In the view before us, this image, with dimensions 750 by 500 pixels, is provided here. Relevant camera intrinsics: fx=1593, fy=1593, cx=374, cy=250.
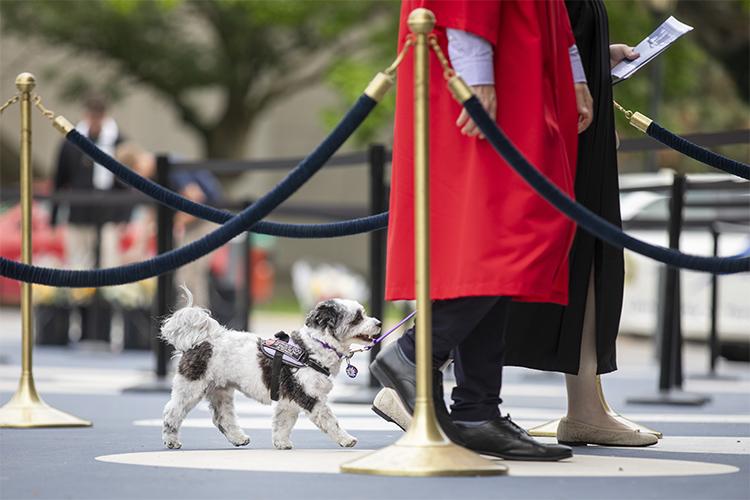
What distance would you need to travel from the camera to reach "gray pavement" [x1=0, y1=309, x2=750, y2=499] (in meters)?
4.75

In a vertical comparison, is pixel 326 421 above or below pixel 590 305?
below

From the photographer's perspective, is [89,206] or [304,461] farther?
[89,206]

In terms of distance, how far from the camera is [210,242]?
580cm

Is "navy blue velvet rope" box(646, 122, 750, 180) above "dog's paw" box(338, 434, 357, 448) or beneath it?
above

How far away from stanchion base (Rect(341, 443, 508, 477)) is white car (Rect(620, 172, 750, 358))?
7490 mm

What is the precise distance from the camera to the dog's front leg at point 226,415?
6.23 m

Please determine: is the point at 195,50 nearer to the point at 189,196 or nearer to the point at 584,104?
the point at 189,196

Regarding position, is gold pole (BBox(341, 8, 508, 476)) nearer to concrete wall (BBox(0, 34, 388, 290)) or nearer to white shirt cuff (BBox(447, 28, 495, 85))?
white shirt cuff (BBox(447, 28, 495, 85))

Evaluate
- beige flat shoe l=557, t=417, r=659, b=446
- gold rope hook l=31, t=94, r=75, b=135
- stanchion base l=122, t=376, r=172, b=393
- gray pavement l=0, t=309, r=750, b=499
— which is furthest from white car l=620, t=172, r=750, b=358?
beige flat shoe l=557, t=417, r=659, b=446

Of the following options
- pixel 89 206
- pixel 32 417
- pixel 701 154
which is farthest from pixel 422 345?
pixel 89 206

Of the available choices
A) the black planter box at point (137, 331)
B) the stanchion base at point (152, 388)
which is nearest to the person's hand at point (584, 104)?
the stanchion base at point (152, 388)

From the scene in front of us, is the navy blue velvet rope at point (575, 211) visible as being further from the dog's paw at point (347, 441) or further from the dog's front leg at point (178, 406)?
the dog's front leg at point (178, 406)

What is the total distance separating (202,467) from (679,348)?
19.1 feet

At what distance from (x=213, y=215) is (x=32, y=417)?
1277mm
